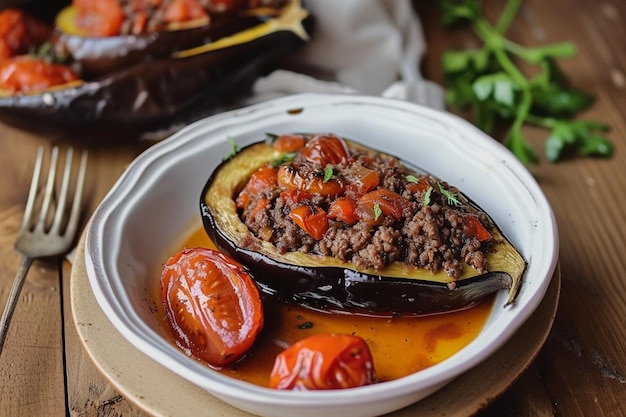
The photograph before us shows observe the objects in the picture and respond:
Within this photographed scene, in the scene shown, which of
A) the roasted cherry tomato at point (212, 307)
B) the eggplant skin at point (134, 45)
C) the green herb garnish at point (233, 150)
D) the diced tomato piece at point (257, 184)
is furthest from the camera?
the eggplant skin at point (134, 45)

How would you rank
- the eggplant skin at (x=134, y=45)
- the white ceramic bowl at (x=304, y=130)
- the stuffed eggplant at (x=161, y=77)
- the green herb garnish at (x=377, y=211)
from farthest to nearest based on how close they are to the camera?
the eggplant skin at (x=134, y=45) → the stuffed eggplant at (x=161, y=77) → the green herb garnish at (x=377, y=211) → the white ceramic bowl at (x=304, y=130)

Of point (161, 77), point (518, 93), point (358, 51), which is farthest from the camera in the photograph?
point (358, 51)

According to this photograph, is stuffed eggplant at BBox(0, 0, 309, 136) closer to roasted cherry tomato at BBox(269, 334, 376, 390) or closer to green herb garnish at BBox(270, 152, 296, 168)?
green herb garnish at BBox(270, 152, 296, 168)

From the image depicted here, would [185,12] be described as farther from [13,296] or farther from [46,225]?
[13,296]

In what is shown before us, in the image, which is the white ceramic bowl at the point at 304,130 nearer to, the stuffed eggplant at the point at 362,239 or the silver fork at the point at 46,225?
the stuffed eggplant at the point at 362,239

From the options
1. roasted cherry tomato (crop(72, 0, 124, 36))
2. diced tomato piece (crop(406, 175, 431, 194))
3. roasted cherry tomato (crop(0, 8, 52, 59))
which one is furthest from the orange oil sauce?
roasted cherry tomato (crop(0, 8, 52, 59))

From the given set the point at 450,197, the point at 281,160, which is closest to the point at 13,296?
the point at 281,160

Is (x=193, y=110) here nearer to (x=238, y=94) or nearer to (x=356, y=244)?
(x=238, y=94)

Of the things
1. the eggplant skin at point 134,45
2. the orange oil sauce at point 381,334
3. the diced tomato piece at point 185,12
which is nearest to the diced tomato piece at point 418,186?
the orange oil sauce at point 381,334
